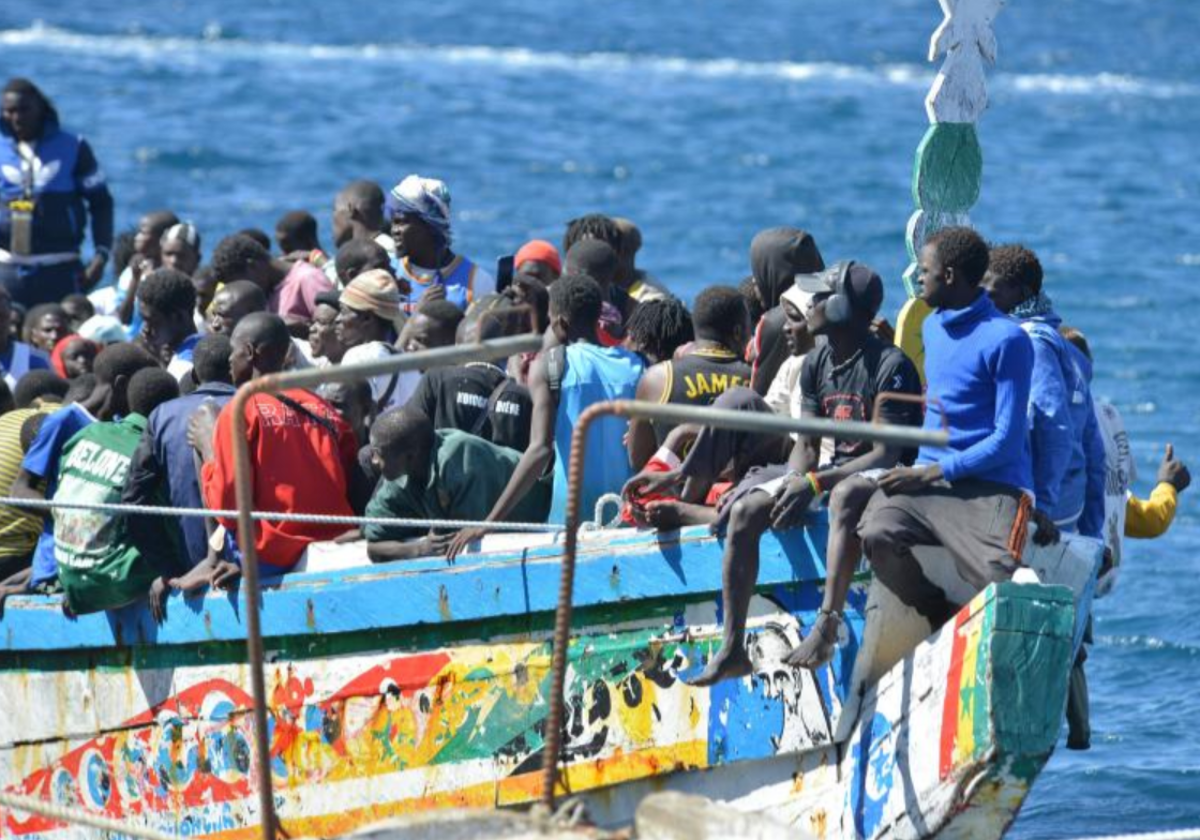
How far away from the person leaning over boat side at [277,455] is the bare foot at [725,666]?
1.83 meters

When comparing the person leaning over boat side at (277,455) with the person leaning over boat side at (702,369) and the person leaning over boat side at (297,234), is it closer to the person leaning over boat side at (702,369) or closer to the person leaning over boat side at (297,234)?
the person leaning over boat side at (702,369)

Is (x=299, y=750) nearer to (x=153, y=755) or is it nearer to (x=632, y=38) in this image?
(x=153, y=755)

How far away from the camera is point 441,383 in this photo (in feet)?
33.2

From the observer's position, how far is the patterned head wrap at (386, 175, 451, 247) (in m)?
11.6

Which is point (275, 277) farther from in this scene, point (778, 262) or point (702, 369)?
point (702, 369)

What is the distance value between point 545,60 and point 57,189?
27707mm

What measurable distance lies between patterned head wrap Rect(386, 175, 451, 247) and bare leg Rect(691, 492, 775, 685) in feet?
11.4

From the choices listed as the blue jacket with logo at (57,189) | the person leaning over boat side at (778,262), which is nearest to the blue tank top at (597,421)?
the person leaning over boat side at (778,262)

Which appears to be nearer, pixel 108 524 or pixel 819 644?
pixel 819 644

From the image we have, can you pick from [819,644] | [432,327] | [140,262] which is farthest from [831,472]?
[140,262]

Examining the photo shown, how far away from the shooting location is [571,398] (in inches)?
379

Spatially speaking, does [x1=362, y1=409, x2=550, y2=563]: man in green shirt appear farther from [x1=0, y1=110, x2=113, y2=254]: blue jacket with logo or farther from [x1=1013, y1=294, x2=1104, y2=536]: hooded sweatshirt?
[x1=0, y1=110, x2=113, y2=254]: blue jacket with logo

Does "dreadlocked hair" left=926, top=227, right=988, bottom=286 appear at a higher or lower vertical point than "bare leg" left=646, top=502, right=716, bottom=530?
higher

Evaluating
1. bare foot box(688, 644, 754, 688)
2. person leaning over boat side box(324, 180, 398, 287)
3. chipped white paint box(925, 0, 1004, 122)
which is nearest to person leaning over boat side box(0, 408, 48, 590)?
person leaning over boat side box(324, 180, 398, 287)
